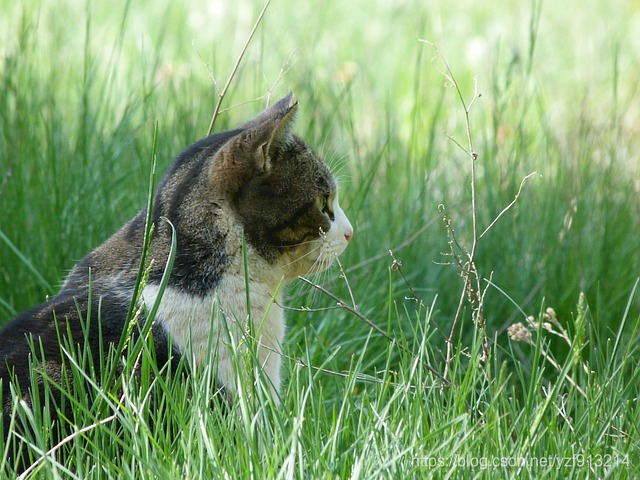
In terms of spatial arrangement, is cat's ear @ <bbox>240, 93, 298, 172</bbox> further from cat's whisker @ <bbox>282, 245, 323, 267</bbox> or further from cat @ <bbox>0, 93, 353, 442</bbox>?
cat's whisker @ <bbox>282, 245, 323, 267</bbox>

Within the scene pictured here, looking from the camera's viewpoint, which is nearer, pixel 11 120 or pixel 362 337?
pixel 362 337

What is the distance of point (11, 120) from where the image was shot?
302 centimetres

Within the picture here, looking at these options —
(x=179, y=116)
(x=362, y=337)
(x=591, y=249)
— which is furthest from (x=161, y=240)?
(x=591, y=249)

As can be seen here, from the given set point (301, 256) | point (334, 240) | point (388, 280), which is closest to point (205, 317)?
point (301, 256)

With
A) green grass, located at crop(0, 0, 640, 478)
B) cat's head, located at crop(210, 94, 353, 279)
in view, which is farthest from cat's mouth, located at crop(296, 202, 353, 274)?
green grass, located at crop(0, 0, 640, 478)

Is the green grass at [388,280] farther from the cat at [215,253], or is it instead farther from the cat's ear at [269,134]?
the cat's ear at [269,134]

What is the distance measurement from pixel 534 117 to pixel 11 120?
9.22 feet

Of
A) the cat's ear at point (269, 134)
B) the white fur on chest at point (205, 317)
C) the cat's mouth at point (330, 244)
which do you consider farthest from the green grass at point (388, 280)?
the cat's ear at point (269, 134)

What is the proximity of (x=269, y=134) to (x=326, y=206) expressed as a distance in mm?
313

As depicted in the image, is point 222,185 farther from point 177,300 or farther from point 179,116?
point 179,116

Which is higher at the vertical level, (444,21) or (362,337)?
(444,21)

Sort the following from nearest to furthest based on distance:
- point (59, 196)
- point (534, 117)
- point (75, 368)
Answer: point (75, 368)
point (59, 196)
point (534, 117)

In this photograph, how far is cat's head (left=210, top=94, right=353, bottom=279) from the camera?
2.02 metres

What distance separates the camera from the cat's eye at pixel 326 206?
2.20 m
